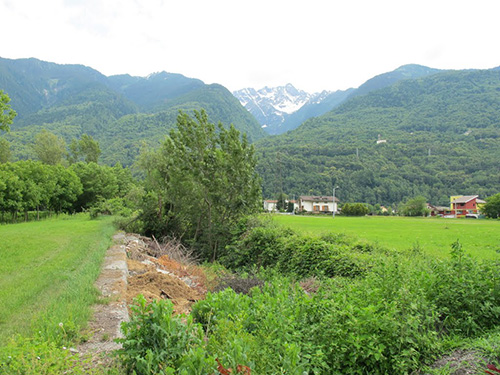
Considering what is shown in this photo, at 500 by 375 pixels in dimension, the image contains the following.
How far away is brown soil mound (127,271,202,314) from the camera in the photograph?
8375mm

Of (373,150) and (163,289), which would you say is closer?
(163,289)

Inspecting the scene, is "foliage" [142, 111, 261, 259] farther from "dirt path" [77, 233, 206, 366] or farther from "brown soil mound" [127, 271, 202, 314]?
"brown soil mound" [127, 271, 202, 314]

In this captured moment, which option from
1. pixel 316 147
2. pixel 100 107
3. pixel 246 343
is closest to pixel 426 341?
pixel 246 343

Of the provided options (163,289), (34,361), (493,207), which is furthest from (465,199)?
(34,361)

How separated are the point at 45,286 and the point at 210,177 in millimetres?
10544

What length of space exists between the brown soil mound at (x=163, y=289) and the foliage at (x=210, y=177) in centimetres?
821

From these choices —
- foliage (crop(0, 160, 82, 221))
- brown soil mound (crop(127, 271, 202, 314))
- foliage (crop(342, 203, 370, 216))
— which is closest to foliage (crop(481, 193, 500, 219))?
foliage (crop(342, 203, 370, 216))

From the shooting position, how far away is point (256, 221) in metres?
17.0

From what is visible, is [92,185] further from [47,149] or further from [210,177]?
[210,177]

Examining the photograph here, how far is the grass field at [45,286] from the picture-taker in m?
5.25

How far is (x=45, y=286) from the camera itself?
27.7 feet

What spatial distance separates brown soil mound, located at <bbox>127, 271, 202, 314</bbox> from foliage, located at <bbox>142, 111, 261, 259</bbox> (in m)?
8.21

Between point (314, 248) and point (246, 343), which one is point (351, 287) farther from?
point (314, 248)

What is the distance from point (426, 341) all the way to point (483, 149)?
16159 cm
